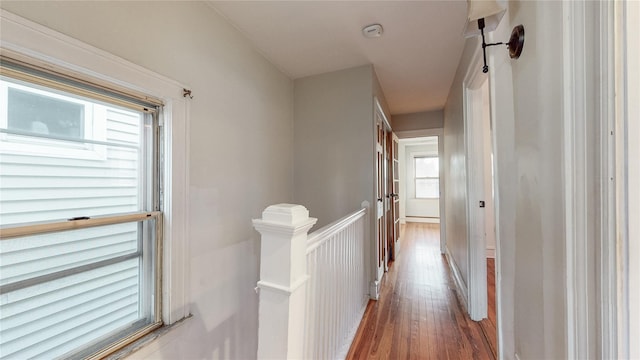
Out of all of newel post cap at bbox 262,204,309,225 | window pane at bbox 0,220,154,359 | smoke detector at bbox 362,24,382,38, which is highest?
smoke detector at bbox 362,24,382,38

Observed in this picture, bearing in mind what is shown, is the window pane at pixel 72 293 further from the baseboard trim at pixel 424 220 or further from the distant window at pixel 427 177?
the distant window at pixel 427 177

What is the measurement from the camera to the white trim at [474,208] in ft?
6.54

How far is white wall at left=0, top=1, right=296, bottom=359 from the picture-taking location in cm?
115

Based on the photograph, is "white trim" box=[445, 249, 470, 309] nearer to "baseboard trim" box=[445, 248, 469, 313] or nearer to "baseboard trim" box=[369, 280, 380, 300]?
"baseboard trim" box=[445, 248, 469, 313]

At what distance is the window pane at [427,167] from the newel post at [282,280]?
6.56 metres

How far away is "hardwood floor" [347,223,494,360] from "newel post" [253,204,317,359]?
1.02 metres

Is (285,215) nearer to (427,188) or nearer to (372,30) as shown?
(372,30)

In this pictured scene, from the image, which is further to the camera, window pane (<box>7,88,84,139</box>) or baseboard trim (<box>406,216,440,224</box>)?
baseboard trim (<box>406,216,440,224</box>)

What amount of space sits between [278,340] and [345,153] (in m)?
1.87

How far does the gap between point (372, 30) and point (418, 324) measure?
8.12ft

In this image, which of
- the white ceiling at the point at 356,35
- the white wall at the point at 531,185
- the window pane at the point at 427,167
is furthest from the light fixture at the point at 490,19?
the window pane at the point at 427,167

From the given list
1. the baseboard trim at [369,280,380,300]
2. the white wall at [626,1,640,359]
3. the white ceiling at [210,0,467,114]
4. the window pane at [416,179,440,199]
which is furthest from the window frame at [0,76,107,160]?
the window pane at [416,179,440,199]

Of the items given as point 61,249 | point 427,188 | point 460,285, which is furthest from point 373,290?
point 427,188

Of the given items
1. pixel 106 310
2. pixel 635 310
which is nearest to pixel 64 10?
pixel 106 310
